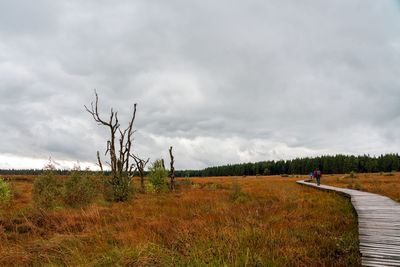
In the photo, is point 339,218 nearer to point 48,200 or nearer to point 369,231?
point 369,231

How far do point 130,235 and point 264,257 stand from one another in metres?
3.13

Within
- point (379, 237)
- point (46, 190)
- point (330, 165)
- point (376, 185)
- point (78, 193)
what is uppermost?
point (46, 190)

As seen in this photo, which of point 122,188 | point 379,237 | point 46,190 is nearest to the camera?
point 379,237

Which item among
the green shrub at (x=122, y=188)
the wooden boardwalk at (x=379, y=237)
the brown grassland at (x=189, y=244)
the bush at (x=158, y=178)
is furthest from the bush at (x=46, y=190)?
the wooden boardwalk at (x=379, y=237)

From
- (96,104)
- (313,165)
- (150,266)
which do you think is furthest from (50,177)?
(313,165)

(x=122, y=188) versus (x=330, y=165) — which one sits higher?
(x=122, y=188)

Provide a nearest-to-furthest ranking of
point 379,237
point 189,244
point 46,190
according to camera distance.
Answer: point 189,244 < point 379,237 < point 46,190

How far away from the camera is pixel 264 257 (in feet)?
10.8

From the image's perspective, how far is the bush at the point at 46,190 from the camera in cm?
985

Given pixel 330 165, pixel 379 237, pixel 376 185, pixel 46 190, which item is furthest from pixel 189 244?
pixel 330 165

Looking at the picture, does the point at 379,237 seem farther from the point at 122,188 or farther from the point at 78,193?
the point at 78,193

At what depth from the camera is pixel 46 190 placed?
32.9 ft

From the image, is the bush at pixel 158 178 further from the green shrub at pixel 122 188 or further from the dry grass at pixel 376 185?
the dry grass at pixel 376 185

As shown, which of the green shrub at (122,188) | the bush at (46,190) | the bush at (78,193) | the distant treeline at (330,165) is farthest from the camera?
the distant treeline at (330,165)
